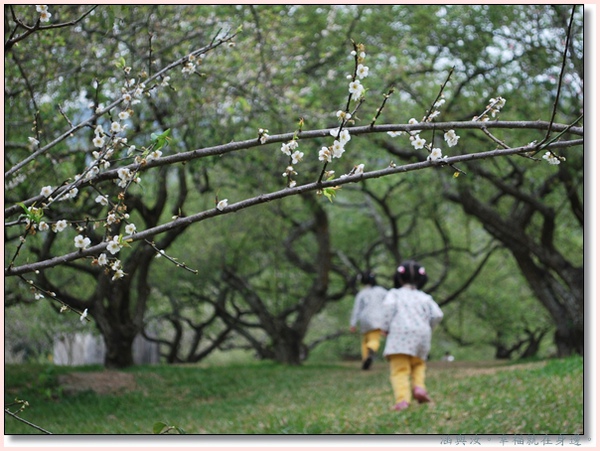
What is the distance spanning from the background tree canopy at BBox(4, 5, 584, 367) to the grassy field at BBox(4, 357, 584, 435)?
1365 millimetres

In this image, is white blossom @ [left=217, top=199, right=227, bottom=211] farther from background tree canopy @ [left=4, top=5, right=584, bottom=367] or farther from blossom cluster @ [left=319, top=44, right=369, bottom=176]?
blossom cluster @ [left=319, top=44, right=369, bottom=176]

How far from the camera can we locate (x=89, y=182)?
304 centimetres

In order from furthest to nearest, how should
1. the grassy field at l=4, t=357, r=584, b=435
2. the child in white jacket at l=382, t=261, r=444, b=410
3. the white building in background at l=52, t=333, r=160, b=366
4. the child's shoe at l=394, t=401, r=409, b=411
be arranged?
the white building in background at l=52, t=333, r=160, b=366 < the child in white jacket at l=382, t=261, r=444, b=410 < the child's shoe at l=394, t=401, r=409, b=411 < the grassy field at l=4, t=357, r=584, b=435

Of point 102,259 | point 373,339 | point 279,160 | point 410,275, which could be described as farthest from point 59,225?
point 373,339

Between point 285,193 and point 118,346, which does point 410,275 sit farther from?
point 118,346

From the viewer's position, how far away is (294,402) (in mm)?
9828

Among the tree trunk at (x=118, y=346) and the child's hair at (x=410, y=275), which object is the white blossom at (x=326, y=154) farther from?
the tree trunk at (x=118, y=346)

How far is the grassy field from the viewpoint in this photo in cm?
682

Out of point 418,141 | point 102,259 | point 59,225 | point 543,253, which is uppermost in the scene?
point 543,253

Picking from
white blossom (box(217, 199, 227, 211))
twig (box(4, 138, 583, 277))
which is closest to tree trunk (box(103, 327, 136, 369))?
twig (box(4, 138, 583, 277))

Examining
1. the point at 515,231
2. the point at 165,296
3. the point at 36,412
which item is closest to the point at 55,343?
the point at 165,296

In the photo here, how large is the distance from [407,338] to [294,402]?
252cm
